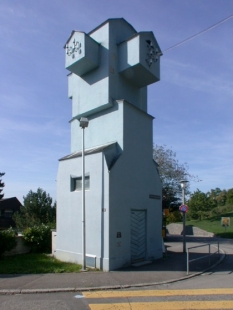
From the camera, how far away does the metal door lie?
12.7 metres

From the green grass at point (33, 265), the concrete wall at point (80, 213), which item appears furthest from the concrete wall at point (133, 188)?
the green grass at point (33, 265)

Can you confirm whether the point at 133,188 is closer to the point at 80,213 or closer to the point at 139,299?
the point at 80,213

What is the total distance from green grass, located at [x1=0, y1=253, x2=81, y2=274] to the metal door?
7.91 feet

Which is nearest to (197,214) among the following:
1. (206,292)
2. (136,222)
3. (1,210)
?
(1,210)

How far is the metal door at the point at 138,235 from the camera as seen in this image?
41.6ft

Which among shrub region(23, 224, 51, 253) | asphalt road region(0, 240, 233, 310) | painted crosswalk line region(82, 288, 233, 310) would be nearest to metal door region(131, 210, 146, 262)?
asphalt road region(0, 240, 233, 310)

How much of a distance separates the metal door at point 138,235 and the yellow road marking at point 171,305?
5.28m

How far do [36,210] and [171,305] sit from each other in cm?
2171

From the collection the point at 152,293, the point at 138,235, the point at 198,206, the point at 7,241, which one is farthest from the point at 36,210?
the point at 198,206

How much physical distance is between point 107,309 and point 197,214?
46623 millimetres

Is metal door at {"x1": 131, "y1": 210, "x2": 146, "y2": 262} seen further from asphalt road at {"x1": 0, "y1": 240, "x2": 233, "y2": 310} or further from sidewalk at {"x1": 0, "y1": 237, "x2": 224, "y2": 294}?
asphalt road at {"x1": 0, "y1": 240, "x2": 233, "y2": 310}

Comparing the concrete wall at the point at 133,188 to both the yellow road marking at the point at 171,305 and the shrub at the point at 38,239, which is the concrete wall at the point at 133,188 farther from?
the shrub at the point at 38,239

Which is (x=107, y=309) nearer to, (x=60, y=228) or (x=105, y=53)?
(x=60, y=228)

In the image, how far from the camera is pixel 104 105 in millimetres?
13242
